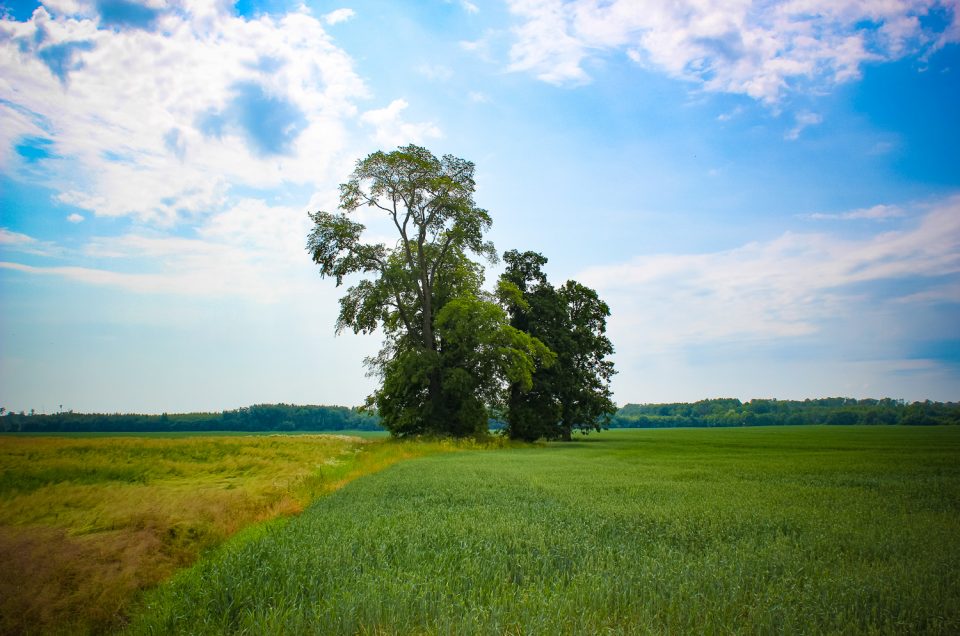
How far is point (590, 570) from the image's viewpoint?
4555mm

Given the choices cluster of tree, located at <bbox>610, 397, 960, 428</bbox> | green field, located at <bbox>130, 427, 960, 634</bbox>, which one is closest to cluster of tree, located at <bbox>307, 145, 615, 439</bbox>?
green field, located at <bbox>130, 427, 960, 634</bbox>

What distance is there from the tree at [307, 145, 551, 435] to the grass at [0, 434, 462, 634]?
16021 millimetres

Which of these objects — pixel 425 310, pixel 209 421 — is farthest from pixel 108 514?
pixel 209 421

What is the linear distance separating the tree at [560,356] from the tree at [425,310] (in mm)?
4998

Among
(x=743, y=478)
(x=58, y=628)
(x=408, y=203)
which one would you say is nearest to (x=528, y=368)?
(x=408, y=203)

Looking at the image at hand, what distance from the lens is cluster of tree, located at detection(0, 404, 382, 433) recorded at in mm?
37594

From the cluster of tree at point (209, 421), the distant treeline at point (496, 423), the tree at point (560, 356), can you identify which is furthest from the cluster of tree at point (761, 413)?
the cluster of tree at point (209, 421)

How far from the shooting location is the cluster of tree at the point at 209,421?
123 ft

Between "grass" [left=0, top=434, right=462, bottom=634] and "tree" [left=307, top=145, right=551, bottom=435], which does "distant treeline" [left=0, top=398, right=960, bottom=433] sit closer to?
"tree" [left=307, top=145, right=551, bottom=435]

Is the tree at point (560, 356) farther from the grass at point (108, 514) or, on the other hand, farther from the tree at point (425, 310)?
the grass at point (108, 514)

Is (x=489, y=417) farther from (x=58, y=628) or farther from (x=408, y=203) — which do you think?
(x=58, y=628)

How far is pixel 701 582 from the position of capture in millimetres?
4152

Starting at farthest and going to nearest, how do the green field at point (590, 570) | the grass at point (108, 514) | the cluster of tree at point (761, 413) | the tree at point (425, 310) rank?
the cluster of tree at point (761, 413) → the tree at point (425, 310) → the grass at point (108, 514) → the green field at point (590, 570)

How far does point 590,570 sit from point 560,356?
40.4m
